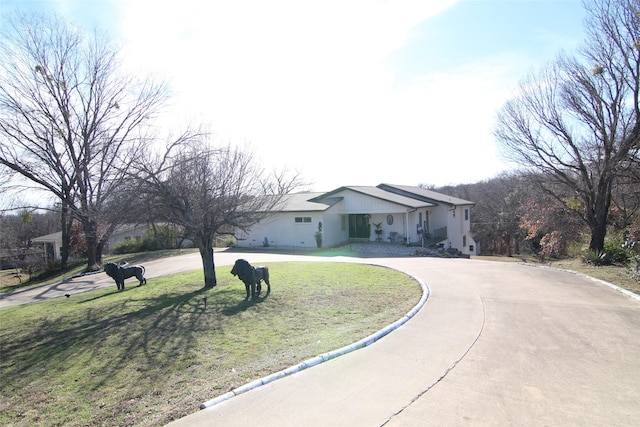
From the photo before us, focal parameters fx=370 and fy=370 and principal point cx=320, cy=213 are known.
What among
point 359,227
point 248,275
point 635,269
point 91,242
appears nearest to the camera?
point 248,275

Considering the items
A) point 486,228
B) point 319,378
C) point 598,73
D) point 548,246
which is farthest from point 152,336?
point 486,228

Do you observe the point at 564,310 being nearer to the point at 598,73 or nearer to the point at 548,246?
the point at 598,73

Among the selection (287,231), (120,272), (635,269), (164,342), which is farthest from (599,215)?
(120,272)

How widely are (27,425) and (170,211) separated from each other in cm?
665

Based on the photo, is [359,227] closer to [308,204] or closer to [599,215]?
[308,204]

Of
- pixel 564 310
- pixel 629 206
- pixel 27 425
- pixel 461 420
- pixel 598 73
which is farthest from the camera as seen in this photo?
pixel 629 206

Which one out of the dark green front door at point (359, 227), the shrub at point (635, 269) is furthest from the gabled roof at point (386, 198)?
the shrub at point (635, 269)

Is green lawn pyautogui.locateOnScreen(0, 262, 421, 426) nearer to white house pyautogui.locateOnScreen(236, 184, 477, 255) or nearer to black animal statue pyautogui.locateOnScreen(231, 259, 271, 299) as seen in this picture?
black animal statue pyautogui.locateOnScreen(231, 259, 271, 299)

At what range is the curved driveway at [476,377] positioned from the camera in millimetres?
3936

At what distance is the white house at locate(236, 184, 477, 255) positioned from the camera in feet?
80.3

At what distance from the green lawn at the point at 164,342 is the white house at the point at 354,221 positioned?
12.8 metres

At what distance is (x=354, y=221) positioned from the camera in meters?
27.2

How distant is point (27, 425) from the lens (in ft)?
13.8

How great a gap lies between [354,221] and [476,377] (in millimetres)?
22462
